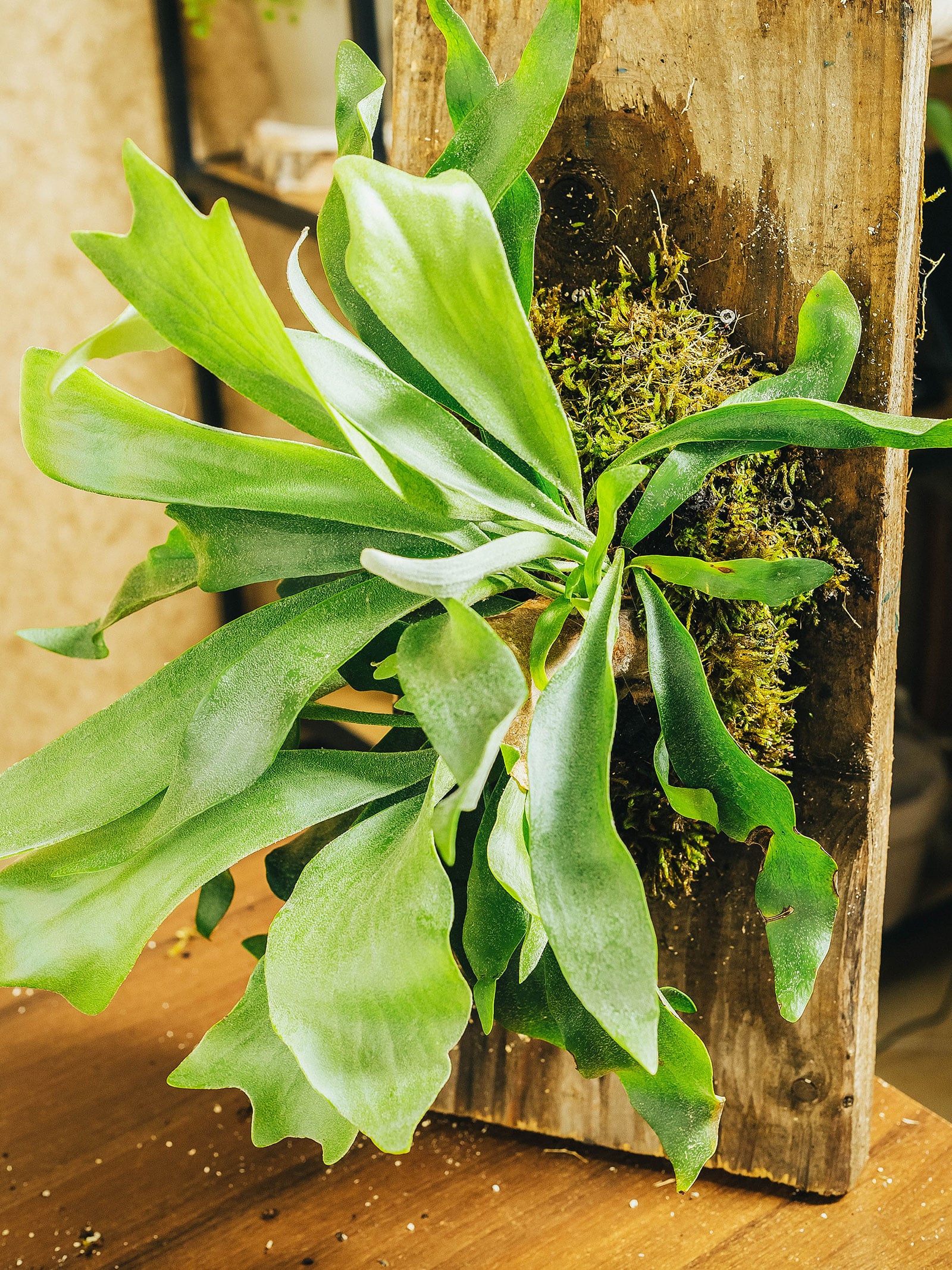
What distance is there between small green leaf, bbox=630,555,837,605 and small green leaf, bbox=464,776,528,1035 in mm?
157

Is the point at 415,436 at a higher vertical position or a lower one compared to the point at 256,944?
higher

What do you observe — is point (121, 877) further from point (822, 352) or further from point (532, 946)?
point (822, 352)

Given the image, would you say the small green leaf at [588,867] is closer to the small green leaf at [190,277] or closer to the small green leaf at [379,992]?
the small green leaf at [379,992]

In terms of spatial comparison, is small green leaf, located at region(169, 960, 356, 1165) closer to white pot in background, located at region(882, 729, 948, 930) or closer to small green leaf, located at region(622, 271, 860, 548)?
small green leaf, located at region(622, 271, 860, 548)

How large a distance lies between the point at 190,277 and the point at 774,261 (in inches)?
13.7

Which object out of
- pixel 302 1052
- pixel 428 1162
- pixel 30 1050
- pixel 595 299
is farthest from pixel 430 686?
pixel 30 1050

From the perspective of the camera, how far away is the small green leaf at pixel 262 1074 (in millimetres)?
526

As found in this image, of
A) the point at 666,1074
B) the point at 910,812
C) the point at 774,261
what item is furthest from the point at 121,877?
the point at 910,812

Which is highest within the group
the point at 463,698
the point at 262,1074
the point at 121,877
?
the point at 463,698

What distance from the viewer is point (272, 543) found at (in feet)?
1.71

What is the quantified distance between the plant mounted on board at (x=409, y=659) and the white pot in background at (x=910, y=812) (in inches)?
50.0

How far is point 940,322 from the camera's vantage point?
1532 millimetres

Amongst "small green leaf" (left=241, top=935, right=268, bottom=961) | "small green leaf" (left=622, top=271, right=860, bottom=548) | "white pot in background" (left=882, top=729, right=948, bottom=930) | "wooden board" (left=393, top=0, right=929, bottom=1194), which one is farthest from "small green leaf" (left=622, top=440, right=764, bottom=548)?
"white pot in background" (left=882, top=729, right=948, bottom=930)

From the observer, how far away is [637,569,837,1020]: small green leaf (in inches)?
20.2
